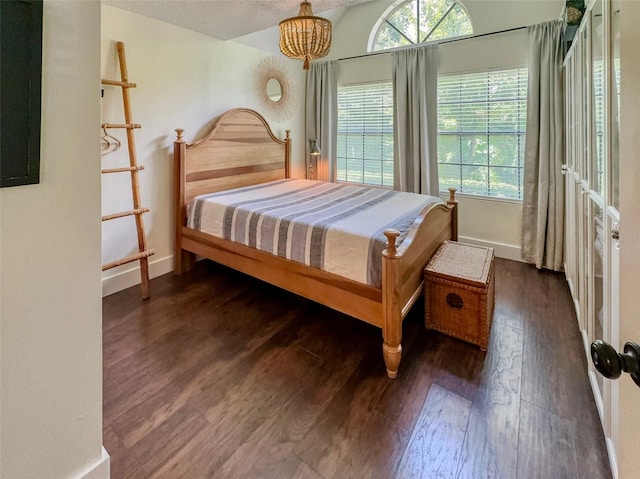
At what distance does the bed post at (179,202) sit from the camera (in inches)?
122

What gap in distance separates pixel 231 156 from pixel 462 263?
251cm

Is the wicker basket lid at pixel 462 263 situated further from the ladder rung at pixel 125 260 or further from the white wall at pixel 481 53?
the ladder rung at pixel 125 260

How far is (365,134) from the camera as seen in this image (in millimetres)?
4488

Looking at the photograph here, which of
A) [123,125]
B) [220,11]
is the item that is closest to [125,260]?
[123,125]

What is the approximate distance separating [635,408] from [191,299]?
2699 millimetres

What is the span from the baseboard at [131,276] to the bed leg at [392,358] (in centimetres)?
233

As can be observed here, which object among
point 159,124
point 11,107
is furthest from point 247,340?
point 159,124

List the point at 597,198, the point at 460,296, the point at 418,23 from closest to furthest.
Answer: the point at 597,198 < the point at 460,296 < the point at 418,23

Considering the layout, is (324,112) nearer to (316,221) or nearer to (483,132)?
→ (483,132)

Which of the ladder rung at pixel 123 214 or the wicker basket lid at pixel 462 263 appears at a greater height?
the ladder rung at pixel 123 214

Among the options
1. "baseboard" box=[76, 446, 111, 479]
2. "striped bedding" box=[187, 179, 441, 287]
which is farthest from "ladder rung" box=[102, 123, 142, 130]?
"baseboard" box=[76, 446, 111, 479]

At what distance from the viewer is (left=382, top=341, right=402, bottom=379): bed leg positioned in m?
1.84

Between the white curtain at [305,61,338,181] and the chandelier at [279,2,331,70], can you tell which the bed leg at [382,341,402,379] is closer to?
the chandelier at [279,2,331,70]

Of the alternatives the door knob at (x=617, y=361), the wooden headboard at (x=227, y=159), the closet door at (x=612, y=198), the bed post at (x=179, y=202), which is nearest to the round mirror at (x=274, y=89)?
the wooden headboard at (x=227, y=159)
